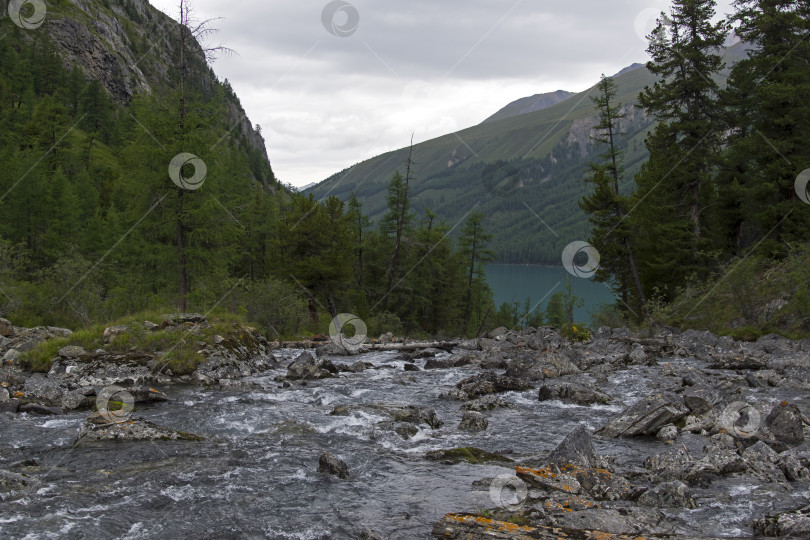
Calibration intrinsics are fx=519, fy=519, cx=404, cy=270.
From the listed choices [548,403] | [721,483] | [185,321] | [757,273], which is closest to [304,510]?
[721,483]

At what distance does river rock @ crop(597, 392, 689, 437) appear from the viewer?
12367mm

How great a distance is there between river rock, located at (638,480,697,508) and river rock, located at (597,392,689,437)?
4.06 metres

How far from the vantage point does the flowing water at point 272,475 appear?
761 cm

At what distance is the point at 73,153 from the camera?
64438 millimetres

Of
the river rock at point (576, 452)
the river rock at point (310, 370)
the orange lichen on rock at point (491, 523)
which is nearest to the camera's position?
the orange lichen on rock at point (491, 523)

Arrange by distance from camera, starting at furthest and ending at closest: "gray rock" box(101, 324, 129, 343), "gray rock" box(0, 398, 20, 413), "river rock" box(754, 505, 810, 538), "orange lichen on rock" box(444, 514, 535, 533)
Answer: "gray rock" box(101, 324, 129, 343) < "gray rock" box(0, 398, 20, 413) < "orange lichen on rock" box(444, 514, 535, 533) < "river rock" box(754, 505, 810, 538)

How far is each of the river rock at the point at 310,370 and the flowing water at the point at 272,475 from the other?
4.58 meters

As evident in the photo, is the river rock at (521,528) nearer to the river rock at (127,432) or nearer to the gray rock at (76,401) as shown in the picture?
the river rock at (127,432)

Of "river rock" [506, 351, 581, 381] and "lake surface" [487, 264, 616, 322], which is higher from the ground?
"river rock" [506, 351, 581, 381]

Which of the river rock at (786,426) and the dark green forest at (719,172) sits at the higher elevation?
the dark green forest at (719,172)

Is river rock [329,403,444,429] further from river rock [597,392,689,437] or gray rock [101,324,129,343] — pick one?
gray rock [101,324,129,343]

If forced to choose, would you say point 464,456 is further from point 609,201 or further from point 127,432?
point 609,201

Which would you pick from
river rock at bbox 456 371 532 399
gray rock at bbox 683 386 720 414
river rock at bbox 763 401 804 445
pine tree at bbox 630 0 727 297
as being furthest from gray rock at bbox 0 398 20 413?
pine tree at bbox 630 0 727 297

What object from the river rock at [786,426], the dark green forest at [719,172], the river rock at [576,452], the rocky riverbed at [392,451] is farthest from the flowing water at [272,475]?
the dark green forest at [719,172]
